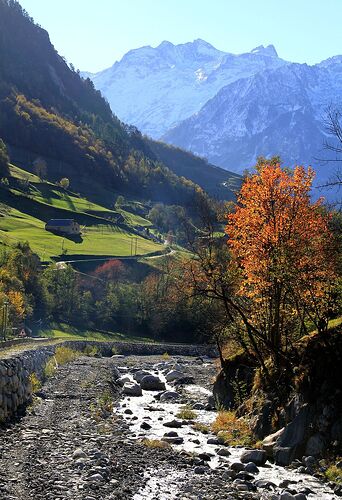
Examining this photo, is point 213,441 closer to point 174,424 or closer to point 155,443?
point 155,443

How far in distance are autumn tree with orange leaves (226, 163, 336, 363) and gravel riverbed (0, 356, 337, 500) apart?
21.4 feet

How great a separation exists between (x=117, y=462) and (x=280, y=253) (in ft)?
36.3

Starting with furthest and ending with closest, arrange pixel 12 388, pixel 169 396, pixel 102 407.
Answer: pixel 169 396 → pixel 102 407 → pixel 12 388

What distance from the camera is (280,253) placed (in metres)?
26.7

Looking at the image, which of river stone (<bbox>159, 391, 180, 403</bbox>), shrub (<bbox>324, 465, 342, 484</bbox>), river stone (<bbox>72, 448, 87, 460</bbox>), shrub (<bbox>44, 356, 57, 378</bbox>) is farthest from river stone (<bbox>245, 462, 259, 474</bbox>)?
shrub (<bbox>44, 356, 57, 378</bbox>)

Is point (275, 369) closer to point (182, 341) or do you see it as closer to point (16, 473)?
point (16, 473)

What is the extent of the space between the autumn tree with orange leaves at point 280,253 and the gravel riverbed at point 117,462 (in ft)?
21.4

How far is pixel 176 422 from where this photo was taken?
34.2m

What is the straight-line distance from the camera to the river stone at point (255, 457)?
2391cm

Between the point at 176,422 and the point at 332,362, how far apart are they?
1222cm

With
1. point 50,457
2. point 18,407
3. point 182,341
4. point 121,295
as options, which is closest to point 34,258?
point 121,295

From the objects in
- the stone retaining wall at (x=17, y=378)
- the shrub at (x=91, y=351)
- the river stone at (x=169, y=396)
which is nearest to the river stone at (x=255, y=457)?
the stone retaining wall at (x=17, y=378)

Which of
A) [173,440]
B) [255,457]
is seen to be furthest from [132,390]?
[255,457]

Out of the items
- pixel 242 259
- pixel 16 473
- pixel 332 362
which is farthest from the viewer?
pixel 242 259
